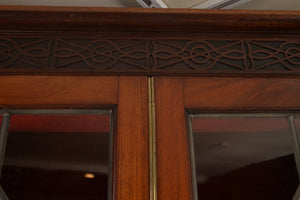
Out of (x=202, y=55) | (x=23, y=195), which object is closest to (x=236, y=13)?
(x=202, y=55)

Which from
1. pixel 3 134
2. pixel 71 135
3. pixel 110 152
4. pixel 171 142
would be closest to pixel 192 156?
pixel 171 142

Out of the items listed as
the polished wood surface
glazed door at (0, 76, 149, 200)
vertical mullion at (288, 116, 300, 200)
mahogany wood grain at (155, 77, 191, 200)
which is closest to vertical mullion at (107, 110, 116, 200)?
glazed door at (0, 76, 149, 200)

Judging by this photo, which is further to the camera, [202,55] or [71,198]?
[202,55]

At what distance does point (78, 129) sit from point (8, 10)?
37 cm

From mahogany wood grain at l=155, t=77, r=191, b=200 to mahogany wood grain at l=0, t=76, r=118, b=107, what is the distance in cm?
13

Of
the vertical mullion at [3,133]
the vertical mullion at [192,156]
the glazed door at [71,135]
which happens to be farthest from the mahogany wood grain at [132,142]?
the vertical mullion at [3,133]

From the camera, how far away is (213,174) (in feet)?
2.34

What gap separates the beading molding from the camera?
772mm

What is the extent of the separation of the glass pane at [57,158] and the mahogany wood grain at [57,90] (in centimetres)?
4

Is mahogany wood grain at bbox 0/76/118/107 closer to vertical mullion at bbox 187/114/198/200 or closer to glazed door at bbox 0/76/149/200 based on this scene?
glazed door at bbox 0/76/149/200

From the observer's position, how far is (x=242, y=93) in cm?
76

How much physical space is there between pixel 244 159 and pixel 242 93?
17 cm

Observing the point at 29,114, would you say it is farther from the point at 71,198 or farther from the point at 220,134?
the point at 220,134

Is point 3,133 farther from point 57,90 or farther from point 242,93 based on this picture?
point 242,93
